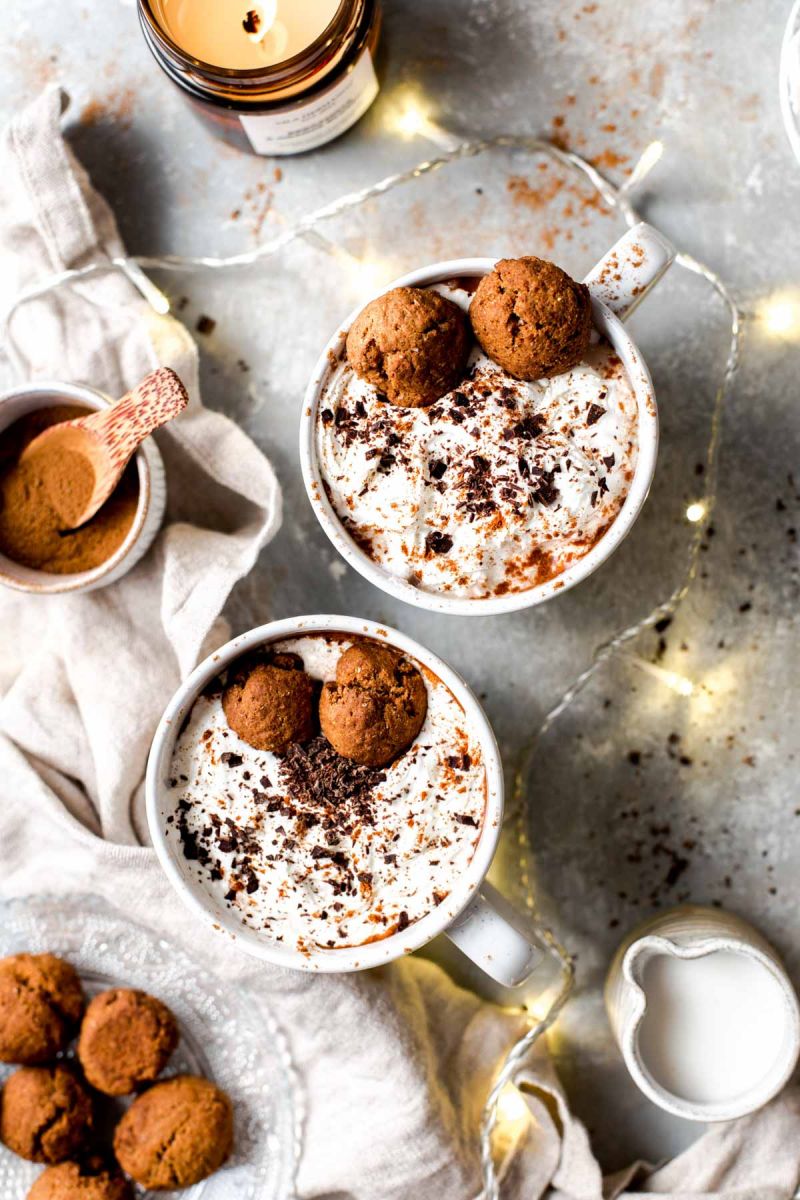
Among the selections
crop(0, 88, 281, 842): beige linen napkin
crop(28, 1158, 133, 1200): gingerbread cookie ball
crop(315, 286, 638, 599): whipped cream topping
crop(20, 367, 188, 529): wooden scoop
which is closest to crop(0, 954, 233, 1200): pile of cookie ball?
crop(28, 1158, 133, 1200): gingerbread cookie ball

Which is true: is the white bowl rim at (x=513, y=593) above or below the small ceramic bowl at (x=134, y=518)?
above

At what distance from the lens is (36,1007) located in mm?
1663

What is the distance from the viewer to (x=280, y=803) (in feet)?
4.77

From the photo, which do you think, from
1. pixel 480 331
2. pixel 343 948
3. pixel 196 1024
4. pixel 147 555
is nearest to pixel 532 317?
pixel 480 331

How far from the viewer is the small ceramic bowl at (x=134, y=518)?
160 cm

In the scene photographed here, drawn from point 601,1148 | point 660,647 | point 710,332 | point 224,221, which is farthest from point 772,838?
point 224,221

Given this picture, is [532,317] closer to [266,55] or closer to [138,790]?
[266,55]

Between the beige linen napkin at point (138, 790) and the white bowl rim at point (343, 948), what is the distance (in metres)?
0.19

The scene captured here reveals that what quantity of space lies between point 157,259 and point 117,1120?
Result: 4.40 ft

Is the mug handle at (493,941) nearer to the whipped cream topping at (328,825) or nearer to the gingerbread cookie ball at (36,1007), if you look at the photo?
the whipped cream topping at (328,825)

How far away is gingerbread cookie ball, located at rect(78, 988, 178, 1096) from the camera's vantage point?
5.49 ft

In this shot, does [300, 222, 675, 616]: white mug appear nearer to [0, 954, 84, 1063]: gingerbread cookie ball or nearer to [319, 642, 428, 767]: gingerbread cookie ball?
[319, 642, 428, 767]: gingerbread cookie ball

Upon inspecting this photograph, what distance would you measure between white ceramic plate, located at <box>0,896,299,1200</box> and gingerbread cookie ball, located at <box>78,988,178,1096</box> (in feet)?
0.16

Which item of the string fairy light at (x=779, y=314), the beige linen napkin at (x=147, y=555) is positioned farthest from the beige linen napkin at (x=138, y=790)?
the string fairy light at (x=779, y=314)
